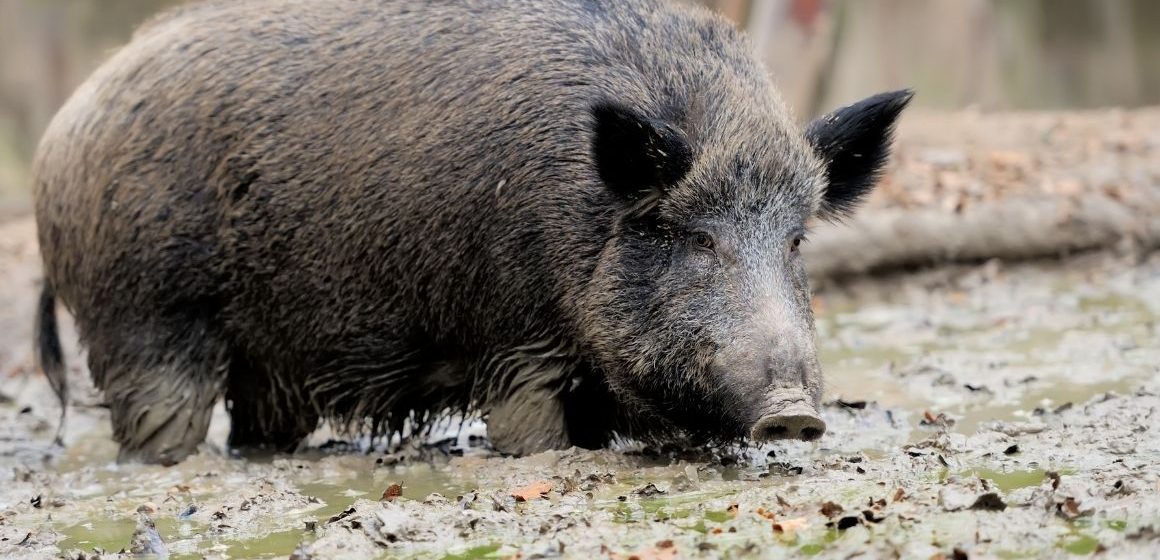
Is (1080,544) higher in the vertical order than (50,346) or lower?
lower

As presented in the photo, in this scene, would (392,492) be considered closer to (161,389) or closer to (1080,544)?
(161,389)

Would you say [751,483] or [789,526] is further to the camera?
[751,483]

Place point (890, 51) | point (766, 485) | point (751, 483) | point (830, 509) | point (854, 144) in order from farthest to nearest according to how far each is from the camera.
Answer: point (890, 51) < point (854, 144) < point (751, 483) < point (766, 485) < point (830, 509)

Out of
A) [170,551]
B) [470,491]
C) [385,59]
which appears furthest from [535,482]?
[385,59]

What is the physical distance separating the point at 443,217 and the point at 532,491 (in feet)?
5.08

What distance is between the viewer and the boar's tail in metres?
8.00

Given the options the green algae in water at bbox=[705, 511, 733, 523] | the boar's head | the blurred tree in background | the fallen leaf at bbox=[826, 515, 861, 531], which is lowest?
the green algae in water at bbox=[705, 511, 733, 523]

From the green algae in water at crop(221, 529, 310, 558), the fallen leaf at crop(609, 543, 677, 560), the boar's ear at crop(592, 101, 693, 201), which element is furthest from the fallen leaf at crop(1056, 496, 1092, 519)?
the green algae in water at crop(221, 529, 310, 558)

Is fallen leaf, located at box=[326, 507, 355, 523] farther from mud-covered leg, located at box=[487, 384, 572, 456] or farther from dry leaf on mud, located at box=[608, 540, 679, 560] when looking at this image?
mud-covered leg, located at box=[487, 384, 572, 456]

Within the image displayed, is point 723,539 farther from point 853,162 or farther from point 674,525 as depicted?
point 853,162

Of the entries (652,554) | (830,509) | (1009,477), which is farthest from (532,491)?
(1009,477)

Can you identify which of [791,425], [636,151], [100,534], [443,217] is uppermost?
[636,151]

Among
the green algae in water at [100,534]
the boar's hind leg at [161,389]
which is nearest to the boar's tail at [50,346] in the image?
the boar's hind leg at [161,389]

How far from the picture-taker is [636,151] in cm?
613
